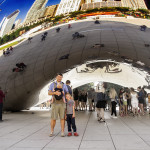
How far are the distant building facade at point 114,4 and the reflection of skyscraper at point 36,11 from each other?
186 cm

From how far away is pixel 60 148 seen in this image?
3.53m

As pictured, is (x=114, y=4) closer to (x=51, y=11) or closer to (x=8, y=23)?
(x=51, y=11)

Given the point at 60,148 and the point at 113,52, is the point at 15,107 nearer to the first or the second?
the point at 113,52

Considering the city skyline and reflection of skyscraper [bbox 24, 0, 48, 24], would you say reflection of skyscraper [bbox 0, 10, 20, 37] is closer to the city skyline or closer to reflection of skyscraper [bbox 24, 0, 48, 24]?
the city skyline

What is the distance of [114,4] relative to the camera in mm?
8570

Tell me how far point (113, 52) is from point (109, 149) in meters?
9.23

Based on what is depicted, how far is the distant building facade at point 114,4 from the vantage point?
326 inches

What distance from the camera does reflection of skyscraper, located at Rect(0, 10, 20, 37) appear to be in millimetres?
8758

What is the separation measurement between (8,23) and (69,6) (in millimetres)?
3150

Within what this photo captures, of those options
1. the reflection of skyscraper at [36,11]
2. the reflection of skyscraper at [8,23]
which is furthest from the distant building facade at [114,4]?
the reflection of skyscraper at [8,23]

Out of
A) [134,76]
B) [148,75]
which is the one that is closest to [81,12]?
[148,75]

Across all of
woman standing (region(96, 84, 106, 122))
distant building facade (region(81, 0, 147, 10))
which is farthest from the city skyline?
woman standing (region(96, 84, 106, 122))

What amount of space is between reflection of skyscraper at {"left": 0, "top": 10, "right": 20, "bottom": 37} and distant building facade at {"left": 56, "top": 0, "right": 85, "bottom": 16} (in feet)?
6.76

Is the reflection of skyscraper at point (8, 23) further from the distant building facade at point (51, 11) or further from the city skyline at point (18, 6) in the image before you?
the distant building facade at point (51, 11)
